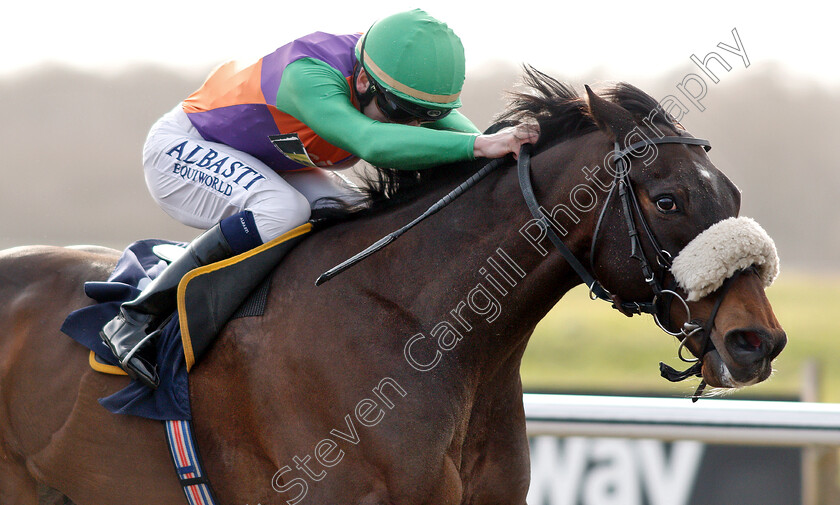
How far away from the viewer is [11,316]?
3113mm

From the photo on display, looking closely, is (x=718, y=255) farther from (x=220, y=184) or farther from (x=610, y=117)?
(x=220, y=184)

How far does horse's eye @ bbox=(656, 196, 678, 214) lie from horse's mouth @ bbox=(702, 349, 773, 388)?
1.22ft

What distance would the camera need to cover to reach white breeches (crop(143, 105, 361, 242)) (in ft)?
8.93

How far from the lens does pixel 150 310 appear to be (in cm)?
271

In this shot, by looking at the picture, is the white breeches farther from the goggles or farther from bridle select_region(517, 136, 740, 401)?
bridle select_region(517, 136, 740, 401)

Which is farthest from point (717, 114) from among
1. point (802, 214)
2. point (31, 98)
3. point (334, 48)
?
point (334, 48)

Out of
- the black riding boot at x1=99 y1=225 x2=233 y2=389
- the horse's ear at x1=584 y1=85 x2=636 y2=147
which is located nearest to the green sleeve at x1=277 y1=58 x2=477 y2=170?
the horse's ear at x1=584 y1=85 x2=636 y2=147

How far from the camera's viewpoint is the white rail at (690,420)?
12.4ft

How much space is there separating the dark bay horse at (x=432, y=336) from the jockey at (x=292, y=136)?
163 millimetres

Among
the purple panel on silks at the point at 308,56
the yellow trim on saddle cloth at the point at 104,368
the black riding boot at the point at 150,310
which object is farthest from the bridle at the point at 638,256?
the yellow trim on saddle cloth at the point at 104,368

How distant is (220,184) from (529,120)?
3.48 feet

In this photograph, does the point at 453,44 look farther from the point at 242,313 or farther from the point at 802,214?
the point at 802,214

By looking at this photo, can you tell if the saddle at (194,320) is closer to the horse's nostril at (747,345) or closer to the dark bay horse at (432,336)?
the dark bay horse at (432,336)

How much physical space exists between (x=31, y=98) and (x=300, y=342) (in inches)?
1097
